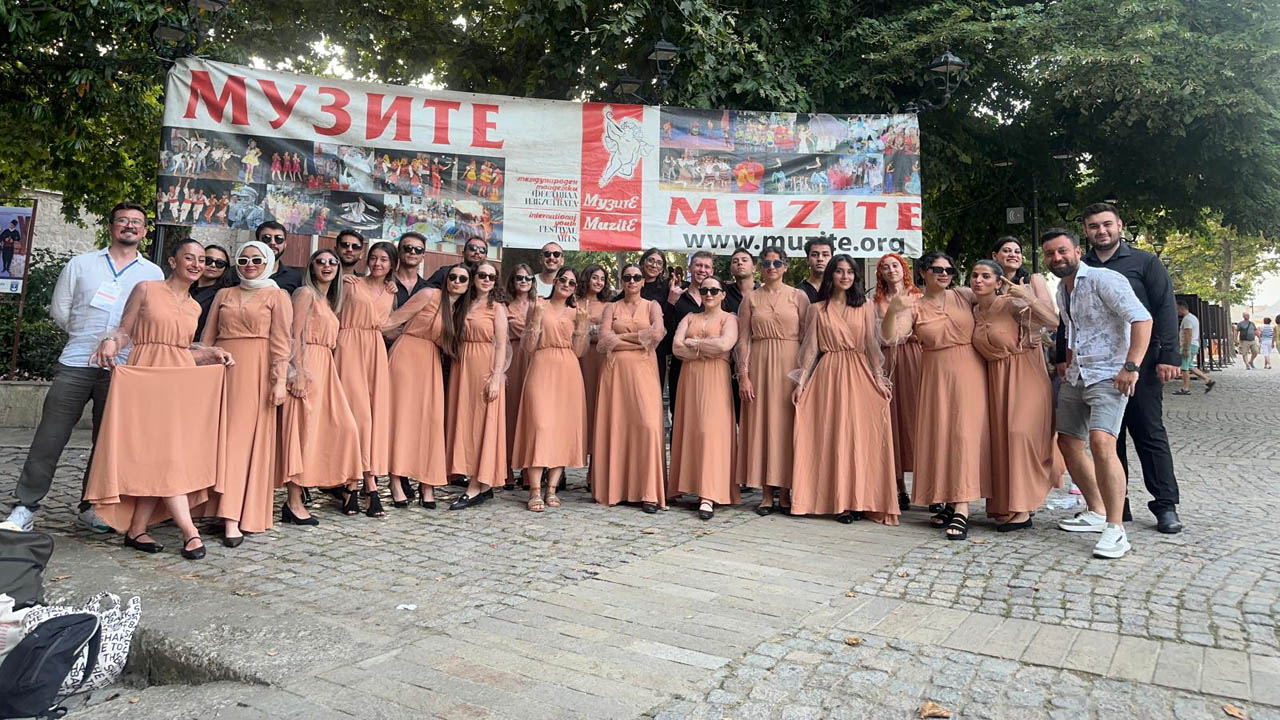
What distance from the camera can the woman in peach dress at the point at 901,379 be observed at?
638 cm

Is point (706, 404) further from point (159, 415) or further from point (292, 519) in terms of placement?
point (159, 415)

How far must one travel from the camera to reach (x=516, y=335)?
6938 millimetres

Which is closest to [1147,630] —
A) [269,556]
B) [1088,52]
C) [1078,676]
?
[1078,676]

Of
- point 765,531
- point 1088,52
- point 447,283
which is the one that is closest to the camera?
point 765,531

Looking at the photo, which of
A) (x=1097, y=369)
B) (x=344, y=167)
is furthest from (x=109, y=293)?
(x=1097, y=369)

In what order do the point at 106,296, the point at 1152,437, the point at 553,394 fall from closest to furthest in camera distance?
the point at 106,296 < the point at 1152,437 < the point at 553,394

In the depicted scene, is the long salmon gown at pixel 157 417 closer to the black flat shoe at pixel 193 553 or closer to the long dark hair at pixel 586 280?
→ the black flat shoe at pixel 193 553

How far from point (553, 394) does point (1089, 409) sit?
372 centimetres

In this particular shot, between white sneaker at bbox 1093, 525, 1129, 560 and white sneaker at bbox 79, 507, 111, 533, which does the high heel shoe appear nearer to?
white sneaker at bbox 79, 507, 111, 533

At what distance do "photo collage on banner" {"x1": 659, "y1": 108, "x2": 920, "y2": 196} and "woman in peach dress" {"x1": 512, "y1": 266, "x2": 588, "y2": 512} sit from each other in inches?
89.1

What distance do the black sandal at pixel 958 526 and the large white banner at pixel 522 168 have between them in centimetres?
345

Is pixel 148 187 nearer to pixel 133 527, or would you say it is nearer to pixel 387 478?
pixel 387 478

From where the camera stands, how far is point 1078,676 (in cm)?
311

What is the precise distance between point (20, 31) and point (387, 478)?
18.9 ft
